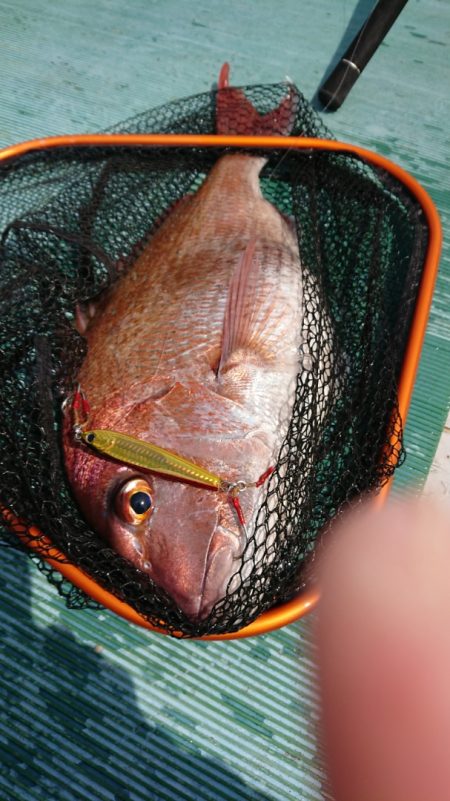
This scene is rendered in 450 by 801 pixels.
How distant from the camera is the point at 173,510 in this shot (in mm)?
1669

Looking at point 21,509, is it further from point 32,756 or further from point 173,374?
point 32,756

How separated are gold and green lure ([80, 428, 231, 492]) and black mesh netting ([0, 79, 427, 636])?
0.66ft

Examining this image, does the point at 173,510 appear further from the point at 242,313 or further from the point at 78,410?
the point at 242,313

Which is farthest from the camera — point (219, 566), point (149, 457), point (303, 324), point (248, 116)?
point (248, 116)

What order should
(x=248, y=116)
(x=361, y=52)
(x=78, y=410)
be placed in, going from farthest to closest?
(x=361, y=52), (x=248, y=116), (x=78, y=410)

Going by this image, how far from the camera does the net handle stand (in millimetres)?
1707

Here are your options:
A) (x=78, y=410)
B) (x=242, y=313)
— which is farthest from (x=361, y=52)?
(x=78, y=410)

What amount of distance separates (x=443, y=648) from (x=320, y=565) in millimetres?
462

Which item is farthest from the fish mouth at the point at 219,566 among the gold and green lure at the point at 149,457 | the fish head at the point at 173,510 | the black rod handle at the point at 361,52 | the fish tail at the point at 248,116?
the black rod handle at the point at 361,52

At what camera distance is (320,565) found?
5.89 ft

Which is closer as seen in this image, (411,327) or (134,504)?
(134,504)

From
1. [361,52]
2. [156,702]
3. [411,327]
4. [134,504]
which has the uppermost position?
[361,52]

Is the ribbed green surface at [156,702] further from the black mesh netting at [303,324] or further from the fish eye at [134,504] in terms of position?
the fish eye at [134,504]

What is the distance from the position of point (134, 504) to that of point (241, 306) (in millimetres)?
887
